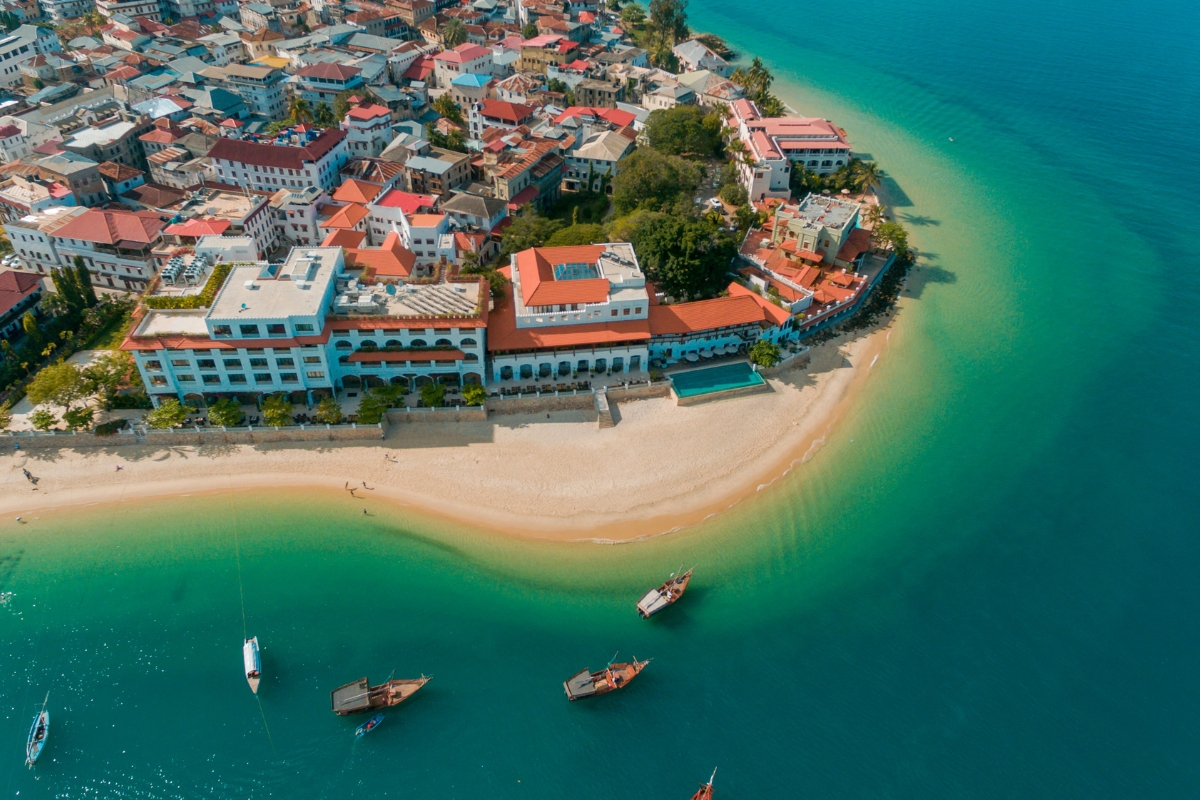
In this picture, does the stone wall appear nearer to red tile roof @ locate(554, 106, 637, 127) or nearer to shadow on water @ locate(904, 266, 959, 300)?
shadow on water @ locate(904, 266, 959, 300)

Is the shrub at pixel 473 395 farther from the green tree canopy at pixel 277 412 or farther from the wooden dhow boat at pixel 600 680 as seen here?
the wooden dhow boat at pixel 600 680

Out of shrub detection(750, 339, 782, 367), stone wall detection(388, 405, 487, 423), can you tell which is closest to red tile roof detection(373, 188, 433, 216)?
Result: stone wall detection(388, 405, 487, 423)

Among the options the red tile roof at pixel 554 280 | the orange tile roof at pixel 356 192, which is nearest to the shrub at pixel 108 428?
the red tile roof at pixel 554 280

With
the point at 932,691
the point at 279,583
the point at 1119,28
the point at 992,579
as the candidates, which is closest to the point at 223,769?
the point at 279,583

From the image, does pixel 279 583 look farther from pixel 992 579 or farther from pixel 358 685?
pixel 992 579

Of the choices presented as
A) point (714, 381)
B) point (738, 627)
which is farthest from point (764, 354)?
point (738, 627)

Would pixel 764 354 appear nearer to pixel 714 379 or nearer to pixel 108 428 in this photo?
pixel 714 379
